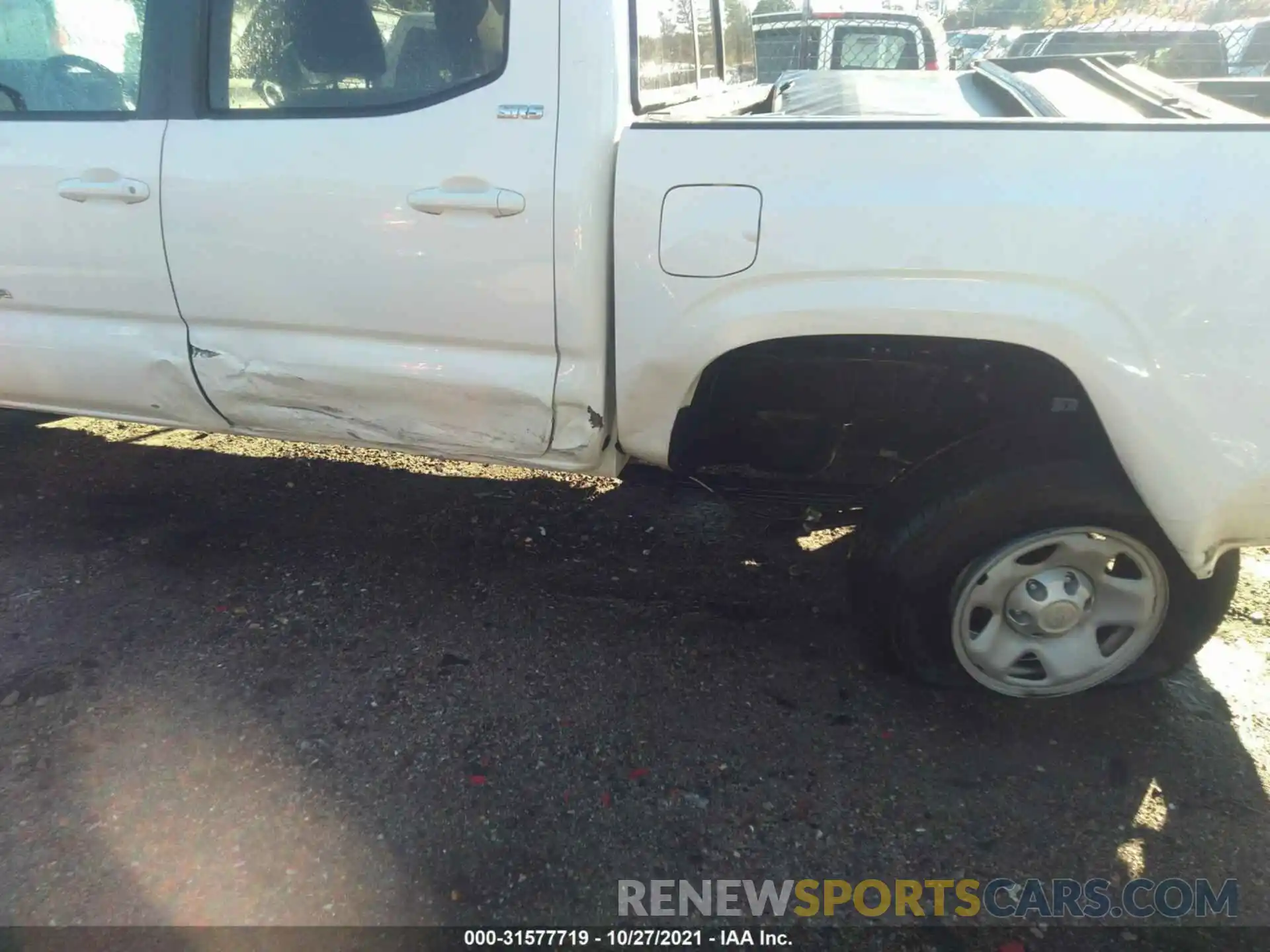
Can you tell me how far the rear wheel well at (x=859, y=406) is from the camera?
220cm

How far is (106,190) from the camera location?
2.52 meters

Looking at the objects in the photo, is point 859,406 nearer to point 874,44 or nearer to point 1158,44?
point 874,44

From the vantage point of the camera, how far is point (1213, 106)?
2.28 meters

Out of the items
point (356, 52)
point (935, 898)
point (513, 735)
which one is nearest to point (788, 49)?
A: point (356, 52)

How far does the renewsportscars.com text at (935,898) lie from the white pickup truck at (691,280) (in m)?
0.55

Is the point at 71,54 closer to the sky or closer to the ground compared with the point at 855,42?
closer to the ground

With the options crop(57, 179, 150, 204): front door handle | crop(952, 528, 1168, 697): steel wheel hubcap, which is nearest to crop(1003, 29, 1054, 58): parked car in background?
crop(952, 528, 1168, 697): steel wheel hubcap

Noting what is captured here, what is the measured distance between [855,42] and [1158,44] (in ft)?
8.71

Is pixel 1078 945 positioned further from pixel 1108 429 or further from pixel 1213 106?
Answer: pixel 1213 106

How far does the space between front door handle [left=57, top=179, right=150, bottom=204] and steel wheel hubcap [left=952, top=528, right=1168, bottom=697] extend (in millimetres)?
2373

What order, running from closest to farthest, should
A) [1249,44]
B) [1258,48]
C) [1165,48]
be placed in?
[1165,48] < [1249,44] < [1258,48]

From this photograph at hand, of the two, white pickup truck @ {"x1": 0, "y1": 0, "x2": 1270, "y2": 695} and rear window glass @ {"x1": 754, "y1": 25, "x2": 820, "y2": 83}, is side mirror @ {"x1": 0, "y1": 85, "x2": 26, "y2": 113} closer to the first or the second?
white pickup truck @ {"x1": 0, "y1": 0, "x2": 1270, "y2": 695}

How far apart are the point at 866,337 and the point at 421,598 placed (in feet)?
5.44

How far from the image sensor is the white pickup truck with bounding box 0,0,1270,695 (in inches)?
75.4
